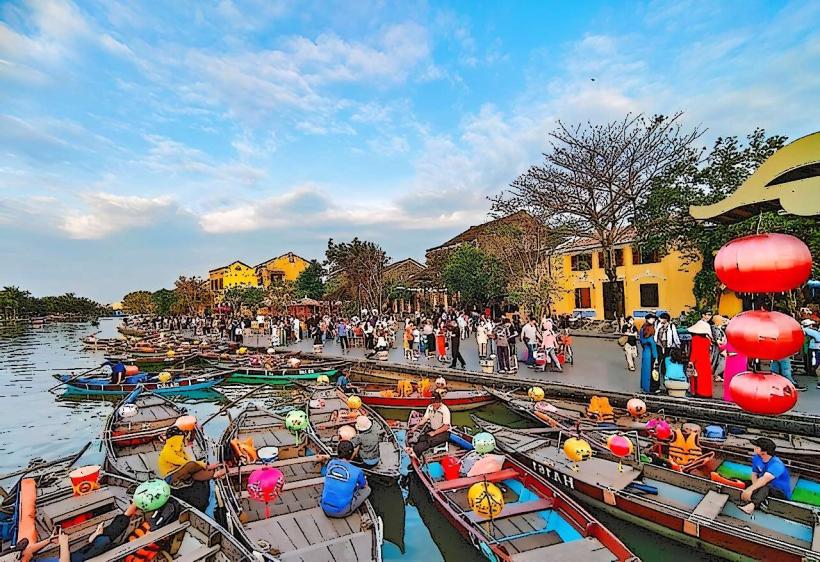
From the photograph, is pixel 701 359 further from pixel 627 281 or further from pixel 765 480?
pixel 627 281

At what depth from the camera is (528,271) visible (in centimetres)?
2833

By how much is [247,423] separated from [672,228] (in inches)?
806

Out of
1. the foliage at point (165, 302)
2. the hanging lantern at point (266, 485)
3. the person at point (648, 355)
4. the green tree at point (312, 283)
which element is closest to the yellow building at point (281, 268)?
the foliage at point (165, 302)

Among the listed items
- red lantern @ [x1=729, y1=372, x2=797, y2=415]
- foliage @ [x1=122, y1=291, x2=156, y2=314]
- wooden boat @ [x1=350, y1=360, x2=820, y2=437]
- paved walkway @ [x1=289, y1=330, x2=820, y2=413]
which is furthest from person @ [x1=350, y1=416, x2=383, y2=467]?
foliage @ [x1=122, y1=291, x2=156, y2=314]

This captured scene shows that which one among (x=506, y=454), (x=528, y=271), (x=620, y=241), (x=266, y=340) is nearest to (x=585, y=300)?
(x=620, y=241)

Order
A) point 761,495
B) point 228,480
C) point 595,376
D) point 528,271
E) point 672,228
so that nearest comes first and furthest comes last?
point 761,495, point 228,480, point 595,376, point 672,228, point 528,271

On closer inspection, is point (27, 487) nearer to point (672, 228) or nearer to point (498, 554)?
point (498, 554)

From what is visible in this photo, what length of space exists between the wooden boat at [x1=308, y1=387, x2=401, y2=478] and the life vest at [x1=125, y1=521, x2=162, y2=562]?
11.3 feet

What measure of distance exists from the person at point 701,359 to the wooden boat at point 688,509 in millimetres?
4714

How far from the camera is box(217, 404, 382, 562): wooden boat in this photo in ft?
18.2

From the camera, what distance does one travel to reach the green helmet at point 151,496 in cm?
559

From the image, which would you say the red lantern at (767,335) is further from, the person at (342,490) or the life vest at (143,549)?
the life vest at (143,549)

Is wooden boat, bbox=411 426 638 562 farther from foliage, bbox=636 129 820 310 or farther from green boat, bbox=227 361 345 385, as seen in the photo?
foliage, bbox=636 129 820 310

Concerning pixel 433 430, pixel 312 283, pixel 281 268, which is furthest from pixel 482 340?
pixel 281 268
